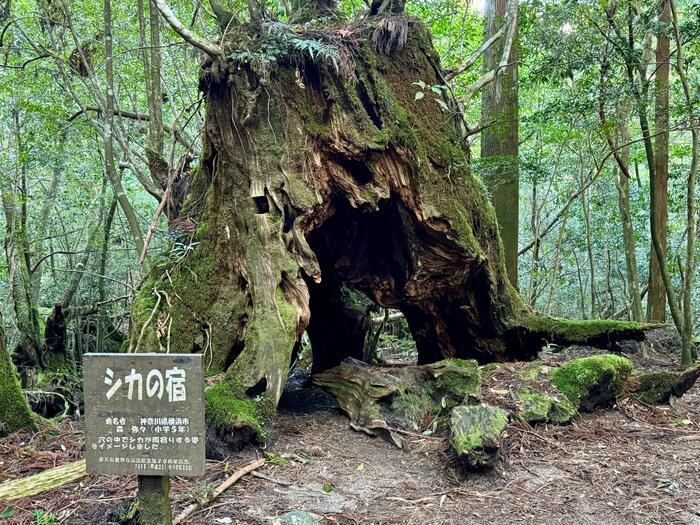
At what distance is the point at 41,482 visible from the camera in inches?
140

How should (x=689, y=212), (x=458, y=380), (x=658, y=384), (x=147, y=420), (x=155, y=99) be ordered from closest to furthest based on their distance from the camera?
1. (x=147, y=420)
2. (x=458, y=380)
3. (x=658, y=384)
4. (x=689, y=212)
5. (x=155, y=99)

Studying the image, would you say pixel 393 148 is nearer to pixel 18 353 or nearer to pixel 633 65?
pixel 633 65

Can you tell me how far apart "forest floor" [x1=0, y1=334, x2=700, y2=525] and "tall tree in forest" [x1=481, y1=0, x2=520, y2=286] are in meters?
3.91

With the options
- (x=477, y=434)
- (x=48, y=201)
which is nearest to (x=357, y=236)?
(x=477, y=434)

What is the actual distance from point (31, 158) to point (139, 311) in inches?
262

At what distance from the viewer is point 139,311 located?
5098 millimetres

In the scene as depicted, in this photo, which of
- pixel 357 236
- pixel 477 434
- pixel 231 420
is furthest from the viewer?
pixel 357 236

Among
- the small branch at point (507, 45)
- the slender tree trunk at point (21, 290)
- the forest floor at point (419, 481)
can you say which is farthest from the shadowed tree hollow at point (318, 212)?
the slender tree trunk at point (21, 290)

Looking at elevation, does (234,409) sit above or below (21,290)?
below

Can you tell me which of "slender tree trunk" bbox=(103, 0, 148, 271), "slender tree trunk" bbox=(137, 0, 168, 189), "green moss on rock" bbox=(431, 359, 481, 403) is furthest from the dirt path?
"slender tree trunk" bbox=(137, 0, 168, 189)

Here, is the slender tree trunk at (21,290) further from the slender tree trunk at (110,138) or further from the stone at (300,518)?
the stone at (300,518)

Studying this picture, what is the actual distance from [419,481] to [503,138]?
6.19 metres

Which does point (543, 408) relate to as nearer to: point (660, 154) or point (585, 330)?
point (585, 330)

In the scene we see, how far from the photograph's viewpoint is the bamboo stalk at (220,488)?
3.09 meters
